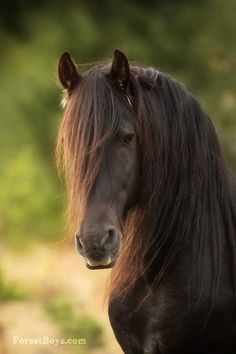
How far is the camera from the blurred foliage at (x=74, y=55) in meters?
12.4

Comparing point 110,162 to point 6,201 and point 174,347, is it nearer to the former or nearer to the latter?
point 174,347

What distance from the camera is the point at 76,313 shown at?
9.58 metres

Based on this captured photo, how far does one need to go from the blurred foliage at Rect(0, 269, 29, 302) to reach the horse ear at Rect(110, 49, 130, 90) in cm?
635

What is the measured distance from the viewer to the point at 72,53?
13203 mm

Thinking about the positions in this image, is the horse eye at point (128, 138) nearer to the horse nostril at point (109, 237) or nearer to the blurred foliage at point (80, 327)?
the horse nostril at point (109, 237)

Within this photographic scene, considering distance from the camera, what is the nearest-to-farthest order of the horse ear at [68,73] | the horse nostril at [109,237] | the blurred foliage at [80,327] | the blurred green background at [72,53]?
the horse nostril at [109,237], the horse ear at [68,73], the blurred foliage at [80,327], the blurred green background at [72,53]

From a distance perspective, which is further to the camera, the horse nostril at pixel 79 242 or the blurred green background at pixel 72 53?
the blurred green background at pixel 72 53

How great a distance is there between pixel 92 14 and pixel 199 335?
10713 mm

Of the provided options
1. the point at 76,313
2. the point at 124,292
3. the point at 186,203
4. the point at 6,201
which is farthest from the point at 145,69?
the point at 6,201

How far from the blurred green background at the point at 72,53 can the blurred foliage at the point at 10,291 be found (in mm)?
1456

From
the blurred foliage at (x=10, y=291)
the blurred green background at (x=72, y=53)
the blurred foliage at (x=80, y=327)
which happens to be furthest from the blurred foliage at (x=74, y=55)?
the blurred foliage at (x=80, y=327)

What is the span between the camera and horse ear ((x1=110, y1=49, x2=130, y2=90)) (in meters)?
3.77

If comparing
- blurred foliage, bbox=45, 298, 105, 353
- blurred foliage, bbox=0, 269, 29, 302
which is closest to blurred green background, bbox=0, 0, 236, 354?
blurred foliage, bbox=0, 269, 29, 302

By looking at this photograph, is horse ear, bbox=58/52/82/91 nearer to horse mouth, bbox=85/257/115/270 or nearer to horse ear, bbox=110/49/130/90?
horse ear, bbox=110/49/130/90
